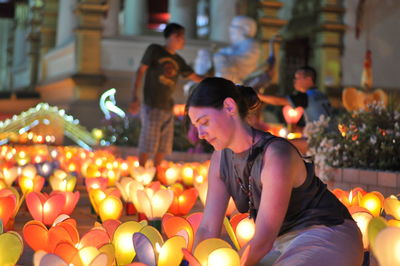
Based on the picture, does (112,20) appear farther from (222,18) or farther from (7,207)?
(7,207)

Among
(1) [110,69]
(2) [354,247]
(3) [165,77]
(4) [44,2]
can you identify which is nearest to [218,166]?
(2) [354,247]

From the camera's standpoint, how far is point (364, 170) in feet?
20.4

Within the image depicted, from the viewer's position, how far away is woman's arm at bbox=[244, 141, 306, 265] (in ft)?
8.87

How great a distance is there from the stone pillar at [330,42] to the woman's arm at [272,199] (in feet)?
48.5

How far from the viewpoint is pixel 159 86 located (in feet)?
24.4

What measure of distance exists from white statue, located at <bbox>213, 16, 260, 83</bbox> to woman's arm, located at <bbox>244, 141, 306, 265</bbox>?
7.43 meters

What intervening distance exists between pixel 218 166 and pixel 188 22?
48.7 ft

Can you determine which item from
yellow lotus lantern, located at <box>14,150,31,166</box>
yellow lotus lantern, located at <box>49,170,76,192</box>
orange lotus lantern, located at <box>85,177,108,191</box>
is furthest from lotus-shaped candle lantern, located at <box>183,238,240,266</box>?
yellow lotus lantern, located at <box>14,150,31,166</box>

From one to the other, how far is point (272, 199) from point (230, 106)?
43 cm

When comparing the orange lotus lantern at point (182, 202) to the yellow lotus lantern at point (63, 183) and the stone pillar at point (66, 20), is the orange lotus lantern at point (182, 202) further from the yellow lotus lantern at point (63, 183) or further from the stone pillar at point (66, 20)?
the stone pillar at point (66, 20)

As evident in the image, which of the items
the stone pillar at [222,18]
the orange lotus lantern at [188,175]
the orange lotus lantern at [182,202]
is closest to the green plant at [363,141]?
the orange lotus lantern at [188,175]

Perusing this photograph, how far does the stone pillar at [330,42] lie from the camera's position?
17312 mm

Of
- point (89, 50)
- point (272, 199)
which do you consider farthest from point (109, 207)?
point (89, 50)

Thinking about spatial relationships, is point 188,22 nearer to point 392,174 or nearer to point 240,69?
point 240,69
